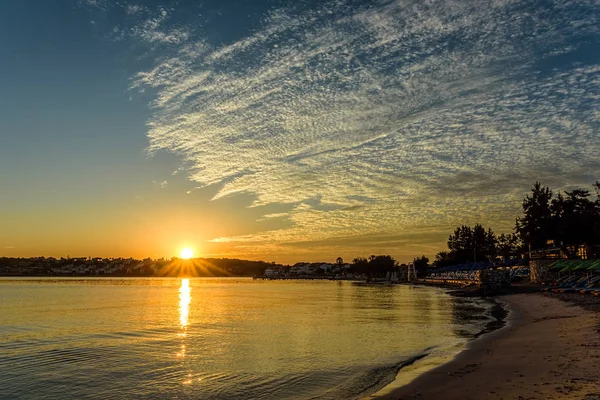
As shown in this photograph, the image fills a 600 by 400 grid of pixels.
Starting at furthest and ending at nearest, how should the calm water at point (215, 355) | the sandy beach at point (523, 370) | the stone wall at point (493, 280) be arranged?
1. the stone wall at point (493, 280)
2. the calm water at point (215, 355)
3. the sandy beach at point (523, 370)

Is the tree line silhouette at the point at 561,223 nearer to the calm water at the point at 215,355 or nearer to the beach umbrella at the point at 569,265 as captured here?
the beach umbrella at the point at 569,265

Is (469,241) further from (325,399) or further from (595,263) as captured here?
(325,399)

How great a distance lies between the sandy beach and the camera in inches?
517

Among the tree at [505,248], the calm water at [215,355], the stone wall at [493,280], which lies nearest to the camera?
the calm water at [215,355]

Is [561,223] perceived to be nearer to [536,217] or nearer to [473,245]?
[536,217]

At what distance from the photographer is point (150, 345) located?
2964cm

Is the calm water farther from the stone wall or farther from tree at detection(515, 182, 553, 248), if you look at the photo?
tree at detection(515, 182, 553, 248)

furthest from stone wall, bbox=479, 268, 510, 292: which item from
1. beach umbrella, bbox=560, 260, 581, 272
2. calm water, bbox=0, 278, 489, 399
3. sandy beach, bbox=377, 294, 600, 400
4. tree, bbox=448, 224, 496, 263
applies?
tree, bbox=448, 224, 496, 263

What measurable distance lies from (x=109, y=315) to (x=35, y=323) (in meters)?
10.1

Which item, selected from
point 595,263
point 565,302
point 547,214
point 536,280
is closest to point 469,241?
point 547,214

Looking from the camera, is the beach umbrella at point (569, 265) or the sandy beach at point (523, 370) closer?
the sandy beach at point (523, 370)

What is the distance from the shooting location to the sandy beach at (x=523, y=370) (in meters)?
13.1

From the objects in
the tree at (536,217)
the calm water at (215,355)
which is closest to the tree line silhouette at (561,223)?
the tree at (536,217)

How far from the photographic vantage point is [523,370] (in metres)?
16.3
